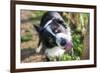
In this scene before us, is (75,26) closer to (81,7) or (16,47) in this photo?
(81,7)

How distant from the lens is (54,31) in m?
2.11

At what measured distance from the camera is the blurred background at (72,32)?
199 cm

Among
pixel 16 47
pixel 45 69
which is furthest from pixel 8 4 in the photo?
pixel 45 69

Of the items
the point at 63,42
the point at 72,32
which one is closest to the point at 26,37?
the point at 63,42

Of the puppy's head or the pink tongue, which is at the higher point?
the puppy's head

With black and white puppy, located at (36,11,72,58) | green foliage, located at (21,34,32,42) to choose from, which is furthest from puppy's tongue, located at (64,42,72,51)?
green foliage, located at (21,34,32,42)

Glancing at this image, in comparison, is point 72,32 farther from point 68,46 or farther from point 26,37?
point 26,37

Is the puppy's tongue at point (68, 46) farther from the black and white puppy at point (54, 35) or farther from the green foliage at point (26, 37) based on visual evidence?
the green foliage at point (26, 37)

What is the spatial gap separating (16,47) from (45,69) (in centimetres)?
37

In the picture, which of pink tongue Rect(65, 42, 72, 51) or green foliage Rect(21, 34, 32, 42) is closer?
green foliage Rect(21, 34, 32, 42)

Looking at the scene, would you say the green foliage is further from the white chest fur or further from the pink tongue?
the pink tongue

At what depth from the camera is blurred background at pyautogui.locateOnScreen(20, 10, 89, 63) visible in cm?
199

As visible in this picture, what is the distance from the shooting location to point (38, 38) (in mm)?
2049

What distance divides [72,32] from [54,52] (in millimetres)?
295
